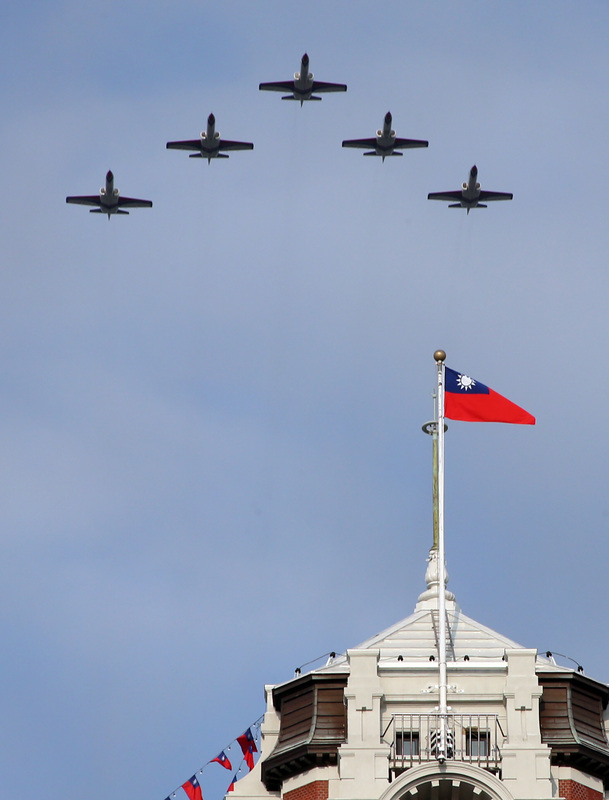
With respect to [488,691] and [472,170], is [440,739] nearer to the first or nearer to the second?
[488,691]

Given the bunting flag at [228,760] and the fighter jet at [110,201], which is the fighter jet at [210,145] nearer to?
the fighter jet at [110,201]

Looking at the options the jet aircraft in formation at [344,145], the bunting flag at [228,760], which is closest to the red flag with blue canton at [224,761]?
the bunting flag at [228,760]

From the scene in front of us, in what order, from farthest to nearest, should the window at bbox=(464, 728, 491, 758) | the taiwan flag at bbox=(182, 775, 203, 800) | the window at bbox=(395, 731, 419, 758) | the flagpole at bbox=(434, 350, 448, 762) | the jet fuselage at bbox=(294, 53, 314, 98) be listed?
the jet fuselage at bbox=(294, 53, 314, 98) < the taiwan flag at bbox=(182, 775, 203, 800) < the window at bbox=(395, 731, 419, 758) < the window at bbox=(464, 728, 491, 758) < the flagpole at bbox=(434, 350, 448, 762)

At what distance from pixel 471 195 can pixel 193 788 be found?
69.9 m

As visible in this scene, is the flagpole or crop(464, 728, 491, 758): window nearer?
the flagpole

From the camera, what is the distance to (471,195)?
427 ft

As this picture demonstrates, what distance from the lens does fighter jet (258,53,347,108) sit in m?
127

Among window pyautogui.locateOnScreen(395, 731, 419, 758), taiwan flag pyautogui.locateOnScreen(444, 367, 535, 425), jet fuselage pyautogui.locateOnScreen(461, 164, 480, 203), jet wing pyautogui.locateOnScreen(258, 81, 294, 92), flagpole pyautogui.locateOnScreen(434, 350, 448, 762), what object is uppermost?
jet wing pyautogui.locateOnScreen(258, 81, 294, 92)

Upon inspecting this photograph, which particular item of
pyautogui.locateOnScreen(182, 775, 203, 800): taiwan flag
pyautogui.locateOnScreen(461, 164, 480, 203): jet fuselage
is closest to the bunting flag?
pyautogui.locateOnScreen(182, 775, 203, 800): taiwan flag

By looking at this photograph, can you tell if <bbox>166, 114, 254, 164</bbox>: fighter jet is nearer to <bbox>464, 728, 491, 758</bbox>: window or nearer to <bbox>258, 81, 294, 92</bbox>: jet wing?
<bbox>258, 81, 294, 92</bbox>: jet wing

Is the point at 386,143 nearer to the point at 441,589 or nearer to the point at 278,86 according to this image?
the point at 278,86

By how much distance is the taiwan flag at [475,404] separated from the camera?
73.2 metres

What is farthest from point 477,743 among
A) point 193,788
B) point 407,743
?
point 193,788

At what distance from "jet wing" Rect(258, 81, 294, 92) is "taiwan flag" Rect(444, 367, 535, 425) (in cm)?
5857
